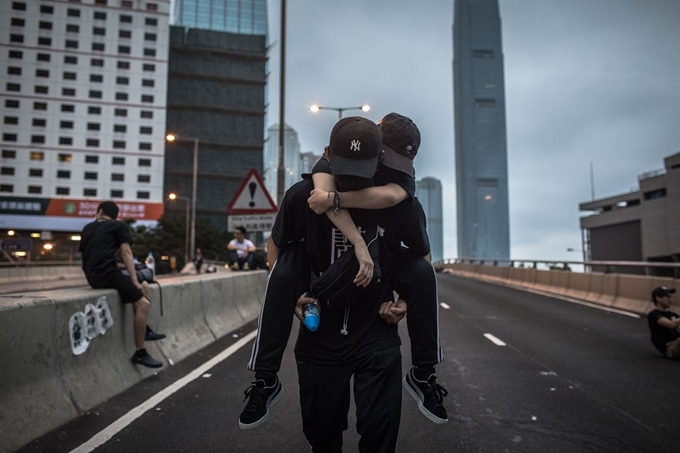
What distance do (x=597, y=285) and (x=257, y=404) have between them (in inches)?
639

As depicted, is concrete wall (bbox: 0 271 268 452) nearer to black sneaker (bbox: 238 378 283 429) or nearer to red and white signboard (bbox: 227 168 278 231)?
black sneaker (bbox: 238 378 283 429)

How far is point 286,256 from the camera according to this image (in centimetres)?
291

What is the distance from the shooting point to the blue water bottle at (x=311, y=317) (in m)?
2.67

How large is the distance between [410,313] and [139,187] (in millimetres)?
90475

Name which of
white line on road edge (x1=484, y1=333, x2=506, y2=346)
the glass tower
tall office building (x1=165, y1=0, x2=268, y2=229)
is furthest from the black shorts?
the glass tower

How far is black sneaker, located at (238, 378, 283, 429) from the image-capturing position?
275 centimetres

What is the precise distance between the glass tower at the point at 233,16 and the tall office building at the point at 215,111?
26611 millimetres

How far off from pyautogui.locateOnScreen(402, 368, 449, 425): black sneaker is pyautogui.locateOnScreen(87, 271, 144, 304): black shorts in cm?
416

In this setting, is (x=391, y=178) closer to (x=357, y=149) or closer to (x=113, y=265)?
(x=357, y=149)

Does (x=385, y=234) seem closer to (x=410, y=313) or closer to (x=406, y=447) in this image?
(x=410, y=313)

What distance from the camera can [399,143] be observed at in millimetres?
2824

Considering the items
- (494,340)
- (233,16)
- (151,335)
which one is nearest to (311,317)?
(151,335)

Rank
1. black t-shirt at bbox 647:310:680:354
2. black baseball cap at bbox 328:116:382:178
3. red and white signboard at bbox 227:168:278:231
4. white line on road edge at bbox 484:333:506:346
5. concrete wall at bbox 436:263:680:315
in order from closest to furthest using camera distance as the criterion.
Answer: black baseball cap at bbox 328:116:382:178
black t-shirt at bbox 647:310:680:354
white line on road edge at bbox 484:333:506:346
concrete wall at bbox 436:263:680:315
red and white signboard at bbox 227:168:278:231

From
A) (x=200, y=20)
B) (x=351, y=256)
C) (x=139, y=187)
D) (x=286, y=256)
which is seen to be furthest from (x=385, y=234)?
(x=200, y=20)
